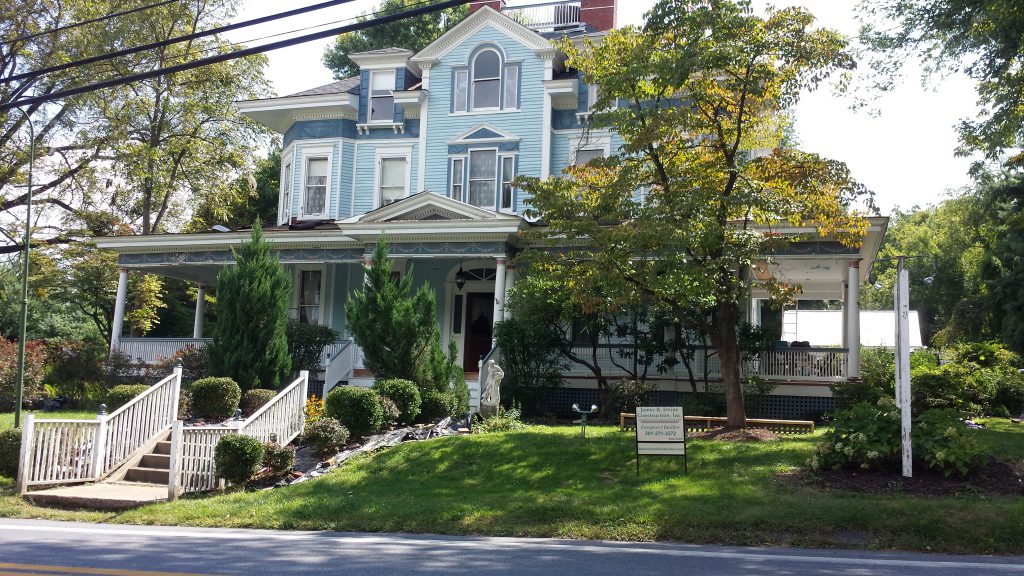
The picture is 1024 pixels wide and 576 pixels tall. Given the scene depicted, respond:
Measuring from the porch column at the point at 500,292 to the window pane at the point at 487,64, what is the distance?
718cm

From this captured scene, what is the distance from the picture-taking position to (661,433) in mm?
11664

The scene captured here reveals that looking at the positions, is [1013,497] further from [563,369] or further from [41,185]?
[41,185]

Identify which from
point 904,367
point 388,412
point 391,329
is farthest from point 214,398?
point 904,367

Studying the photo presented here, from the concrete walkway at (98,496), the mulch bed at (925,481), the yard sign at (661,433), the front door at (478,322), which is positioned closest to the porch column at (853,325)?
the mulch bed at (925,481)

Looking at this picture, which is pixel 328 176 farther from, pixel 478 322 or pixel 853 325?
pixel 853 325

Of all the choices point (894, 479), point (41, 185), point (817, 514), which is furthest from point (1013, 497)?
point (41, 185)

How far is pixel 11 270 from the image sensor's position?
138 ft

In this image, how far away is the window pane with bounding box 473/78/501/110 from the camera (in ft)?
81.3

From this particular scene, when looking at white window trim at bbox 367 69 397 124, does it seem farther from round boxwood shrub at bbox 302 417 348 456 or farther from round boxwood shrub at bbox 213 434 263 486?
round boxwood shrub at bbox 213 434 263 486

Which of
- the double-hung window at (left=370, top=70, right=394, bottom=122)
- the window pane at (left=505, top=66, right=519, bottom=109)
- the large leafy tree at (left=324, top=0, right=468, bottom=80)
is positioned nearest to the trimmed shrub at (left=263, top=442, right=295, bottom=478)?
the window pane at (left=505, top=66, right=519, bottom=109)

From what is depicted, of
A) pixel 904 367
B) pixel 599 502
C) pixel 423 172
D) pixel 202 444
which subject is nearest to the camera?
pixel 599 502

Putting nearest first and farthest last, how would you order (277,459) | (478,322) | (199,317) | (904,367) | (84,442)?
1. (904,367)
2. (84,442)
3. (277,459)
4. (478,322)
5. (199,317)

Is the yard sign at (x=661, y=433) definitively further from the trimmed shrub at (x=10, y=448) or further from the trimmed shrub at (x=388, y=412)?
the trimmed shrub at (x=10, y=448)

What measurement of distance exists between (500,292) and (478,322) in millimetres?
4294
